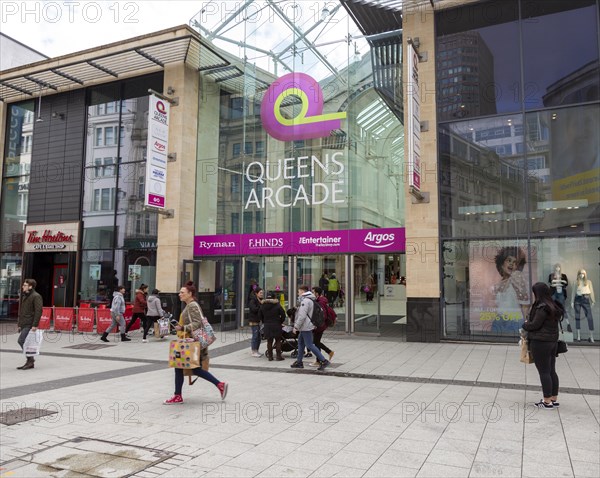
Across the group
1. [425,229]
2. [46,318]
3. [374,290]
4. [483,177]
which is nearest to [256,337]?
[374,290]

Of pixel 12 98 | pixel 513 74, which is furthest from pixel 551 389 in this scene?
pixel 12 98

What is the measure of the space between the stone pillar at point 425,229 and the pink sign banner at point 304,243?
2.15ft

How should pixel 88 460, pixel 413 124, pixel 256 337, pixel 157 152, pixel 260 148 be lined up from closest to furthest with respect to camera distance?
1. pixel 88 460
2. pixel 256 337
3. pixel 413 124
4. pixel 157 152
5. pixel 260 148

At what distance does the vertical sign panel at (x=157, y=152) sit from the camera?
54.8 ft

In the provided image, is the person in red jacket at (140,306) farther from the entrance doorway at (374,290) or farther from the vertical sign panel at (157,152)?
the entrance doorway at (374,290)

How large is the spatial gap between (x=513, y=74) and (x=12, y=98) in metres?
21.3

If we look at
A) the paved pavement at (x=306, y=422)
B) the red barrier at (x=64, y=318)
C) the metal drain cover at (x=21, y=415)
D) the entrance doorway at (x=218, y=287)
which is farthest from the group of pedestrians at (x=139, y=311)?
the metal drain cover at (x=21, y=415)

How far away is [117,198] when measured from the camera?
1905 cm

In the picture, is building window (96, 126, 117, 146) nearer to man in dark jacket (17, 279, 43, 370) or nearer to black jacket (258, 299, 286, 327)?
man in dark jacket (17, 279, 43, 370)

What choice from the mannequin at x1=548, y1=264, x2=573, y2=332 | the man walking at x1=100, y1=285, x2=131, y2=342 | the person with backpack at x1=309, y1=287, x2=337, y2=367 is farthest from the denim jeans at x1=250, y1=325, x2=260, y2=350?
the mannequin at x1=548, y1=264, x2=573, y2=332

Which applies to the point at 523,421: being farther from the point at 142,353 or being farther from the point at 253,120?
the point at 253,120

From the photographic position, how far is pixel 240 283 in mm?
17047

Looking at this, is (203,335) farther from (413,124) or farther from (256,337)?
(413,124)

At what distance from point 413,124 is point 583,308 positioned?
6.76 metres
